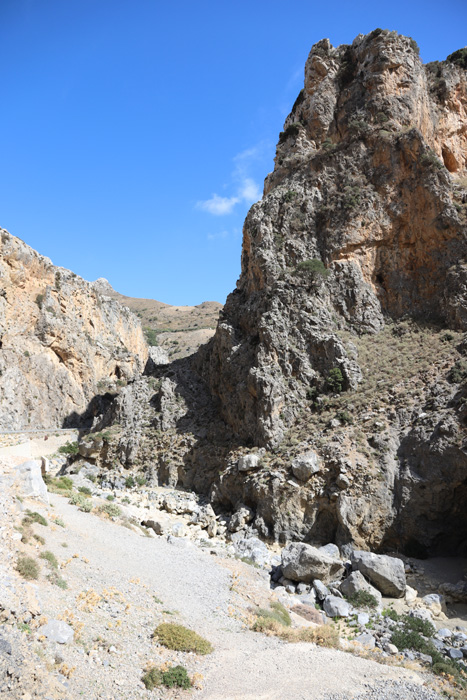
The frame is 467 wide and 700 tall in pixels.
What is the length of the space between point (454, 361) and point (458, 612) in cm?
1295

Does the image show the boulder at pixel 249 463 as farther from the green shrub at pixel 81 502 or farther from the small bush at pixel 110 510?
the green shrub at pixel 81 502

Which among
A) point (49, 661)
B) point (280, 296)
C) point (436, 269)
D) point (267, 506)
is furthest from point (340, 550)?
point (436, 269)

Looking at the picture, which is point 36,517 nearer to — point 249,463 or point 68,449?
point 249,463

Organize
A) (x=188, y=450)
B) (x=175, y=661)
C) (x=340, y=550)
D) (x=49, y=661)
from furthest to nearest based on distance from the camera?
(x=188, y=450) < (x=340, y=550) < (x=175, y=661) < (x=49, y=661)

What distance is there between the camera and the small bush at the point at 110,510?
20406 mm

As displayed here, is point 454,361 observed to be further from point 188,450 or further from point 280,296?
point 188,450

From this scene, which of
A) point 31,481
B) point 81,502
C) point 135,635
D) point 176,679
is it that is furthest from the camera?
point 81,502

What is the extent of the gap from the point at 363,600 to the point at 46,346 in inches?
1535

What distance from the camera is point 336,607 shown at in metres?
15.1

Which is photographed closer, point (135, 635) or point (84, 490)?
point (135, 635)

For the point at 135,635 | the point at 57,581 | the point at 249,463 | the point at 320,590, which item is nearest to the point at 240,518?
the point at 249,463

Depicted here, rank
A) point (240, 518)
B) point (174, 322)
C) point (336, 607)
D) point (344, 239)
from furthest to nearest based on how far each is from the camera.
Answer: point (174, 322)
point (344, 239)
point (240, 518)
point (336, 607)

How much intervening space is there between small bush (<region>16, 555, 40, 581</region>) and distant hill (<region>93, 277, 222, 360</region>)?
6216 centimetres

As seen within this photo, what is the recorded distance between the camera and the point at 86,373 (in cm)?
4853
